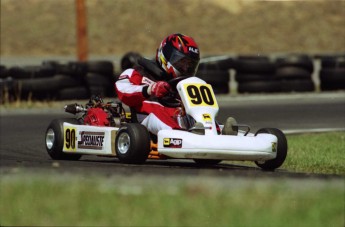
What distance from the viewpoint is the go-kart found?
994 centimetres

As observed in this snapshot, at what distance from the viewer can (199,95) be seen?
34.2 ft

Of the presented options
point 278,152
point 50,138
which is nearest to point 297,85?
point 50,138

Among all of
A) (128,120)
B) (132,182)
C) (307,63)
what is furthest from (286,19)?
(132,182)

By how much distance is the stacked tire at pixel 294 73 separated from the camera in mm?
22422

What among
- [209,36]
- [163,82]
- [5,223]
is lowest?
[5,223]

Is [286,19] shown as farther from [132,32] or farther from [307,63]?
[307,63]

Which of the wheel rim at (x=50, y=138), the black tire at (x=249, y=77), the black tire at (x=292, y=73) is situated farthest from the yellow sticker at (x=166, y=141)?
the black tire at (x=292, y=73)

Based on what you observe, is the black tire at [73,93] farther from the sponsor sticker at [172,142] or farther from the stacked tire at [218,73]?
the sponsor sticker at [172,142]

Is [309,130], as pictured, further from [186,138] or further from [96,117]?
[186,138]

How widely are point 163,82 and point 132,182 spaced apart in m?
2.65

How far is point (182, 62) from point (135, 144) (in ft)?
3.88

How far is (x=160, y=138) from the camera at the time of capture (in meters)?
10.2

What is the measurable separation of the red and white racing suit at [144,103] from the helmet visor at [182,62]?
0.34 meters

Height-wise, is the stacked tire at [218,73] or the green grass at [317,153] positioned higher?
the stacked tire at [218,73]
